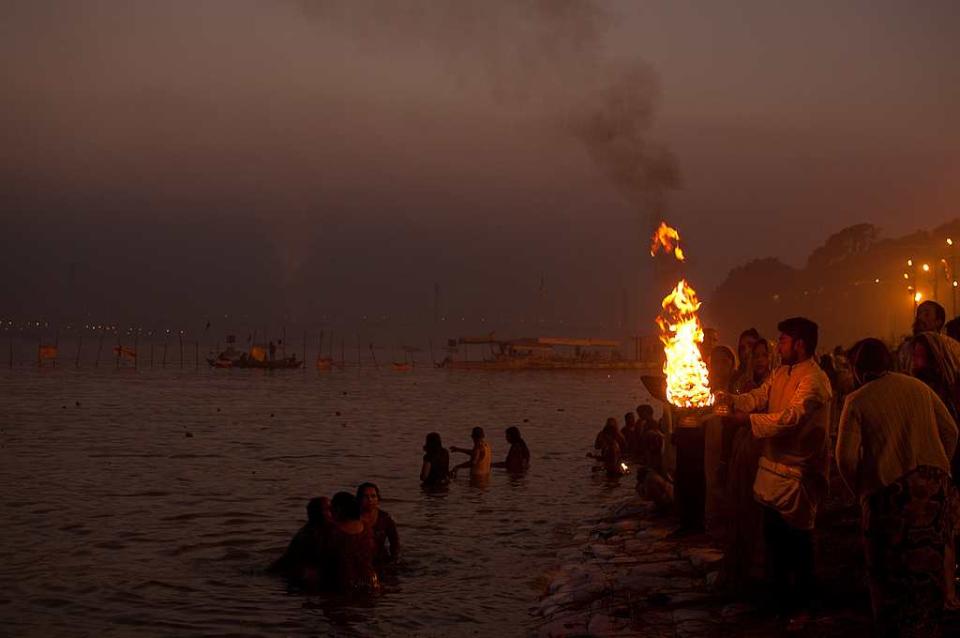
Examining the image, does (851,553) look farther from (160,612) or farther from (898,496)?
(160,612)

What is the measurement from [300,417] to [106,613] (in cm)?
3843

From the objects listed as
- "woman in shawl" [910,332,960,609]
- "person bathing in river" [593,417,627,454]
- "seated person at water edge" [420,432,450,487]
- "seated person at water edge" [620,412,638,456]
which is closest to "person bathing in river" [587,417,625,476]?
"person bathing in river" [593,417,627,454]

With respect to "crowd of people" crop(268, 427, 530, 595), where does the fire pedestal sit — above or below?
above

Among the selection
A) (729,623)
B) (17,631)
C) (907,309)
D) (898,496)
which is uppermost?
(907,309)

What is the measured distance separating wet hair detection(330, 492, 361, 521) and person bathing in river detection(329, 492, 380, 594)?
11 mm

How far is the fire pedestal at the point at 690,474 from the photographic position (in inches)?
421

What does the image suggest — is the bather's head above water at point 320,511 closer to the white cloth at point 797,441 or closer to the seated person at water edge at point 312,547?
the seated person at water edge at point 312,547

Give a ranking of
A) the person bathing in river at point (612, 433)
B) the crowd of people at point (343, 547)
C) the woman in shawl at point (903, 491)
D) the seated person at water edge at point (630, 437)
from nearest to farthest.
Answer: the woman in shawl at point (903, 491) → the crowd of people at point (343, 547) → the person bathing in river at point (612, 433) → the seated person at water edge at point (630, 437)

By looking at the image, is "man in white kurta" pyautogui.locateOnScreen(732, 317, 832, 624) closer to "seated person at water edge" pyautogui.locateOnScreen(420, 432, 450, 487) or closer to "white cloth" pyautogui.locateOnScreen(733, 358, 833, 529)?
"white cloth" pyautogui.locateOnScreen(733, 358, 833, 529)

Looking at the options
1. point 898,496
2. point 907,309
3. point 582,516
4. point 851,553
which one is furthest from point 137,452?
point 907,309

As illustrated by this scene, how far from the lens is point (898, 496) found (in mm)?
5852

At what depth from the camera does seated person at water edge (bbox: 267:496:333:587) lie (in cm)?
1112

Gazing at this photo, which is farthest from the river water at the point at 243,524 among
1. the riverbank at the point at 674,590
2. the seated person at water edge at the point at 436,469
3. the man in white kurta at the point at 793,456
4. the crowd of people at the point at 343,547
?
the man in white kurta at the point at 793,456

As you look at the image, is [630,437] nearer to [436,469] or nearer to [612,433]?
[612,433]
